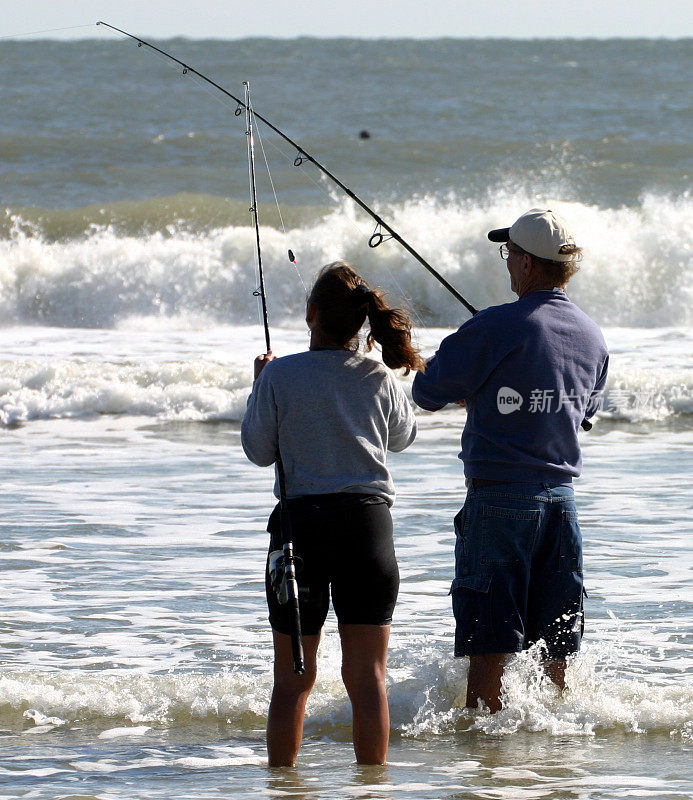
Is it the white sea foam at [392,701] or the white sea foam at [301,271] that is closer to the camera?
the white sea foam at [392,701]

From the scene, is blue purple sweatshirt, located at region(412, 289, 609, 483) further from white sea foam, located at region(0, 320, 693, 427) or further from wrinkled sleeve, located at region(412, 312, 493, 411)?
white sea foam, located at region(0, 320, 693, 427)

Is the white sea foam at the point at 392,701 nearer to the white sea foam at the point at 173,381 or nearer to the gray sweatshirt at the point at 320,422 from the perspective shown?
the gray sweatshirt at the point at 320,422

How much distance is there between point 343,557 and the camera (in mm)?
3068

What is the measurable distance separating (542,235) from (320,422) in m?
0.74

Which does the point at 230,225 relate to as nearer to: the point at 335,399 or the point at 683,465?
the point at 683,465

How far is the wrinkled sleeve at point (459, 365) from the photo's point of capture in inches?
125

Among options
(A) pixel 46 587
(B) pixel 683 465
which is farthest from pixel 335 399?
(B) pixel 683 465

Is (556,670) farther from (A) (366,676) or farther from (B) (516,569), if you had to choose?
(A) (366,676)

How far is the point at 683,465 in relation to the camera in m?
7.96

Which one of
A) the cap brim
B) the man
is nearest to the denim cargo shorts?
the man

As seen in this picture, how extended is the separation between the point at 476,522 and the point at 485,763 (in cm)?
71

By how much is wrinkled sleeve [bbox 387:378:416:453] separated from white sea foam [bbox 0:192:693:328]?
39.7 ft

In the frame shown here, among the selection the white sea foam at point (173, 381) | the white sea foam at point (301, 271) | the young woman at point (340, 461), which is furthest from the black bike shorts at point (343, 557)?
the white sea foam at point (301, 271)

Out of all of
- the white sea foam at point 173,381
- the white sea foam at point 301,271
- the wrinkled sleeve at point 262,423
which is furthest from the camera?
the white sea foam at point 301,271
